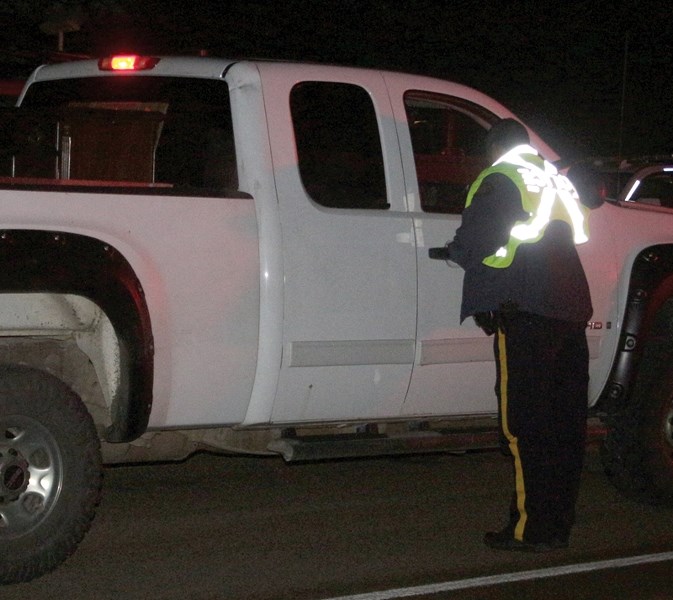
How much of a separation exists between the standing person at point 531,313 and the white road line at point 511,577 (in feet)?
0.66

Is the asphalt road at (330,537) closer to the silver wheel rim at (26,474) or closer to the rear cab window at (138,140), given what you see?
the silver wheel rim at (26,474)

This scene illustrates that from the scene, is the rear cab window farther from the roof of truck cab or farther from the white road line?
the white road line

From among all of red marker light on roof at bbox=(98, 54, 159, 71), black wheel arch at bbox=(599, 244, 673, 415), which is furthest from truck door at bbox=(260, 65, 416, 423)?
black wheel arch at bbox=(599, 244, 673, 415)

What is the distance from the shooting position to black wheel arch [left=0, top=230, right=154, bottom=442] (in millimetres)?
4496

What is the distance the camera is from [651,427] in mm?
6301

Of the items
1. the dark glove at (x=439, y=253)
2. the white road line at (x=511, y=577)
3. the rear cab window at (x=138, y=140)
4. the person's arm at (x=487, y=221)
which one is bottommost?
the white road line at (x=511, y=577)

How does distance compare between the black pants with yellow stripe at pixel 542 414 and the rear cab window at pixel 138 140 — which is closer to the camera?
the rear cab window at pixel 138 140

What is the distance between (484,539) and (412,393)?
73 cm

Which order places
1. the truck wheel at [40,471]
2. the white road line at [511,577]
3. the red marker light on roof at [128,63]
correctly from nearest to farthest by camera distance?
1. the truck wheel at [40,471]
2. the white road line at [511,577]
3. the red marker light on roof at [128,63]

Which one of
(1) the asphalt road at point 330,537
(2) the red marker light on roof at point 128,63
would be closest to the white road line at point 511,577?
(1) the asphalt road at point 330,537

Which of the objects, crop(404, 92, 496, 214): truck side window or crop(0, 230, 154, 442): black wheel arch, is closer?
crop(0, 230, 154, 442): black wheel arch

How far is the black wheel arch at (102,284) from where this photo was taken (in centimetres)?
450

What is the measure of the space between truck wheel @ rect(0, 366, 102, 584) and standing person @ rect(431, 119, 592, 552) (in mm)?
1730

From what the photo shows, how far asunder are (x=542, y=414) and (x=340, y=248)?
1.12m
